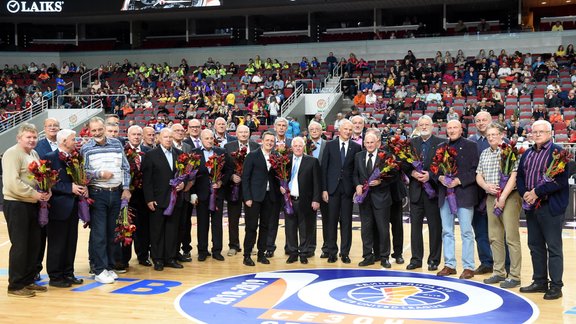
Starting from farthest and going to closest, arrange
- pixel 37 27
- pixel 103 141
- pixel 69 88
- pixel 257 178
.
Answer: pixel 37 27 < pixel 69 88 < pixel 257 178 < pixel 103 141

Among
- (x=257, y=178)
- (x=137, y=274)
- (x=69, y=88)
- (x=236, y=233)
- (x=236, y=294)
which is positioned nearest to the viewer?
(x=236, y=294)

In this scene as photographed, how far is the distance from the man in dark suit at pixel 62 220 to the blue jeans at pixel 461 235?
13.2 ft

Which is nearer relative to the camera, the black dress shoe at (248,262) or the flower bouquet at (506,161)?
the flower bouquet at (506,161)

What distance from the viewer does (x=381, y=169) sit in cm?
797

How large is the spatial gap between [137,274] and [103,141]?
5.45 feet

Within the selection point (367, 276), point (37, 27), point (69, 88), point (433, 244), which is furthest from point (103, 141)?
point (37, 27)

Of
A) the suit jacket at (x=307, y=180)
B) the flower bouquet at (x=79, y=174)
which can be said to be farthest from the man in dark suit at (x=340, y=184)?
the flower bouquet at (x=79, y=174)

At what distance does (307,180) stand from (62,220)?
118 inches

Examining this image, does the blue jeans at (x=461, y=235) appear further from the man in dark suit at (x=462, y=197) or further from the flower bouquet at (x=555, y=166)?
the flower bouquet at (x=555, y=166)

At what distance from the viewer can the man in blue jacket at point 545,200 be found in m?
6.49

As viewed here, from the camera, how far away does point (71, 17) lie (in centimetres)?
2897

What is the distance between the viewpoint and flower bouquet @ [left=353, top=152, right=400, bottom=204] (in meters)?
7.88

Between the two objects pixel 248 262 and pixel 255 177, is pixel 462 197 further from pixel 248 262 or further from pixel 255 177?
pixel 248 262

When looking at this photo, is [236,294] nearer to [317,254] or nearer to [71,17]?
[317,254]
